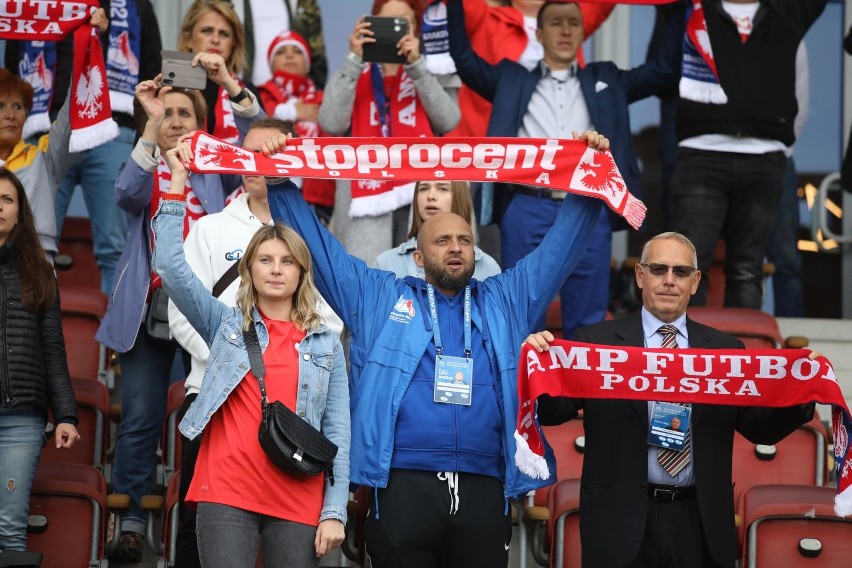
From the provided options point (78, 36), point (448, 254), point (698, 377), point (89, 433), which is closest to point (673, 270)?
point (698, 377)

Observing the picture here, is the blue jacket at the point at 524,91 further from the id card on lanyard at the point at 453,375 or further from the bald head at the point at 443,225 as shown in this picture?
the id card on lanyard at the point at 453,375

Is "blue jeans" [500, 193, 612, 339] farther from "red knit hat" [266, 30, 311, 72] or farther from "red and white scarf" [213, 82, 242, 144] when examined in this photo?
"red knit hat" [266, 30, 311, 72]

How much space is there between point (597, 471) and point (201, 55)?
254 centimetres

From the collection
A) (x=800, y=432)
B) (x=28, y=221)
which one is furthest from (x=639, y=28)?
(x=28, y=221)

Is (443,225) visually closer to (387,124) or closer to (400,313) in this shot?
(400,313)

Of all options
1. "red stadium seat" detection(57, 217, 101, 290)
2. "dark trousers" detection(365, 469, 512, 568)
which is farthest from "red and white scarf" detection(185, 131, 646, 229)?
"red stadium seat" detection(57, 217, 101, 290)

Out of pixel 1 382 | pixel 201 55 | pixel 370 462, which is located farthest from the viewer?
pixel 201 55

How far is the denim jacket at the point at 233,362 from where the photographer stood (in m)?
5.27

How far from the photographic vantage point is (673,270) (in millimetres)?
5625

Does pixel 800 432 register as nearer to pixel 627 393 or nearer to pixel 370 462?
pixel 627 393

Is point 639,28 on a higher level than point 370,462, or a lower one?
higher

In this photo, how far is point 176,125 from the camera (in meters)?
6.77

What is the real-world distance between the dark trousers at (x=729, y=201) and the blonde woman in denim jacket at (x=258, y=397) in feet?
10.4

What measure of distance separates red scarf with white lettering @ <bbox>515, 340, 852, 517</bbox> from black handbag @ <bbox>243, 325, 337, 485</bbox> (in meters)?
0.78
